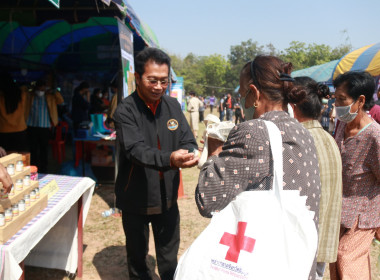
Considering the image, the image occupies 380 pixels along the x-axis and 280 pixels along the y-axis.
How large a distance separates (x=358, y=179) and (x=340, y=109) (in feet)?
1.80

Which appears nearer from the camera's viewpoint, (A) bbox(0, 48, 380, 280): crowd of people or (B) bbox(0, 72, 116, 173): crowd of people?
(A) bbox(0, 48, 380, 280): crowd of people

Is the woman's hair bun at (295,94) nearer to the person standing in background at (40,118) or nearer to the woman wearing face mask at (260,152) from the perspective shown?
the woman wearing face mask at (260,152)

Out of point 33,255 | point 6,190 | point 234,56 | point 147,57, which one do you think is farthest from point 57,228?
point 234,56

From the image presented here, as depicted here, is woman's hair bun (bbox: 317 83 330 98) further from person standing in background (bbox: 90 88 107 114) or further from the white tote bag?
person standing in background (bbox: 90 88 107 114)

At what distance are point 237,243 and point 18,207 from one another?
139 centimetres

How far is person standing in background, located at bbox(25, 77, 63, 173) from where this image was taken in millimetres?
6047

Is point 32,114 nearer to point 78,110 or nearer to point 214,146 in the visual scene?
point 78,110

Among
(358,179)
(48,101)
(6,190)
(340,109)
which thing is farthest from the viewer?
(48,101)

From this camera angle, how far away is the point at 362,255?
2254 millimetres

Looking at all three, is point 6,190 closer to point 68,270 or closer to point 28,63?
point 68,270

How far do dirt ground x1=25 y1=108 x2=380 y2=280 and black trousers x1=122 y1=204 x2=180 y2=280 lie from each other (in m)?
0.85

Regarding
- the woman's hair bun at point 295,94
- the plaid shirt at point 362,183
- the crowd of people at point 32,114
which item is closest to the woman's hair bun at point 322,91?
the plaid shirt at point 362,183

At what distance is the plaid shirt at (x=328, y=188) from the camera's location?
1.95m

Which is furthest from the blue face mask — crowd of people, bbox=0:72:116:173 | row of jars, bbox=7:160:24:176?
crowd of people, bbox=0:72:116:173
